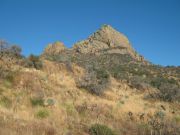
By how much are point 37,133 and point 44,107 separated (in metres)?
4.92

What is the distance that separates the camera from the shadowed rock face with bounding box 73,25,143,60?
7894 cm

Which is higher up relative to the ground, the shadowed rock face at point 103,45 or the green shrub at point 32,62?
the shadowed rock face at point 103,45

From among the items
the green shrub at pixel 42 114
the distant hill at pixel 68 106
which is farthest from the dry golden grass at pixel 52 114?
the green shrub at pixel 42 114

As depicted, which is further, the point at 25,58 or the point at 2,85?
the point at 25,58

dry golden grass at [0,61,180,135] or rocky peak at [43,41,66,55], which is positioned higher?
rocky peak at [43,41,66,55]

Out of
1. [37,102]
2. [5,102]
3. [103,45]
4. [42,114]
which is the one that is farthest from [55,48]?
[42,114]

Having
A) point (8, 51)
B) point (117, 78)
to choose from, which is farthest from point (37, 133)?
point (117, 78)

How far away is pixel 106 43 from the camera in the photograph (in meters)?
84.3

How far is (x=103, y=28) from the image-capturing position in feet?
288

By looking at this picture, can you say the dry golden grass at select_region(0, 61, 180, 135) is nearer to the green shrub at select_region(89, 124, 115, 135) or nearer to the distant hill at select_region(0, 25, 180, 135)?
the distant hill at select_region(0, 25, 180, 135)

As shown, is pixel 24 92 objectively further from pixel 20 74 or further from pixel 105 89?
pixel 105 89

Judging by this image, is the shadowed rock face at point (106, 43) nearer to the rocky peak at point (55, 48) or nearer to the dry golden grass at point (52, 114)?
the rocky peak at point (55, 48)

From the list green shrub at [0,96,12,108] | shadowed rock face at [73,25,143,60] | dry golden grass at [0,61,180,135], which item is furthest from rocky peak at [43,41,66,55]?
green shrub at [0,96,12,108]

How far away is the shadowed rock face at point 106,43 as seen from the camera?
259 ft
